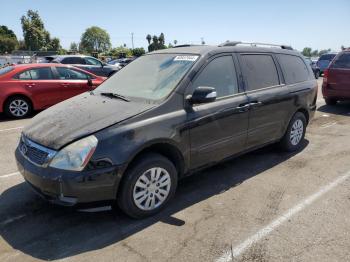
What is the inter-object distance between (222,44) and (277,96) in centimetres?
115

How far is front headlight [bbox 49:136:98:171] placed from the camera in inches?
126

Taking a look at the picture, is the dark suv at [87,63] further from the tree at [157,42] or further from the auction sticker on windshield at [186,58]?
the tree at [157,42]

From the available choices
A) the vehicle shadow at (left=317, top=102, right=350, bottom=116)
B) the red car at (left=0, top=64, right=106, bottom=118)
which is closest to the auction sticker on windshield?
the red car at (left=0, top=64, right=106, bottom=118)

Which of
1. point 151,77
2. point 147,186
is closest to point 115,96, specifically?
point 151,77

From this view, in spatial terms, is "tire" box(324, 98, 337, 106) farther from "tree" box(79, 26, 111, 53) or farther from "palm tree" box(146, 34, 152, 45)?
"tree" box(79, 26, 111, 53)

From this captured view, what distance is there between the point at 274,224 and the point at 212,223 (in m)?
0.62

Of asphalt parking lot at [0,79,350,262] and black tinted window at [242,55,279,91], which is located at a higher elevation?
black tinted window at [242,55,279,91]

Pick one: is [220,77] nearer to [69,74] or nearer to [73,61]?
[69,74]

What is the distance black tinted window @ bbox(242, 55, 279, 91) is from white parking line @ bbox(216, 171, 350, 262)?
1.58 metres

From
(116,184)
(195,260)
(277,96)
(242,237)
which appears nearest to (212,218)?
(242,237)

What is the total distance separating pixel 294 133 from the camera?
19.0 feet

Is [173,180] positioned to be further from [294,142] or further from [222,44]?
[294,142]

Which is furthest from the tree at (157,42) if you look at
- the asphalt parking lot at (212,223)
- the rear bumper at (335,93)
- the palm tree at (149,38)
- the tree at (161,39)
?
the asphalt parking lot at (212,223)

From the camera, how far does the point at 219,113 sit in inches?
165
